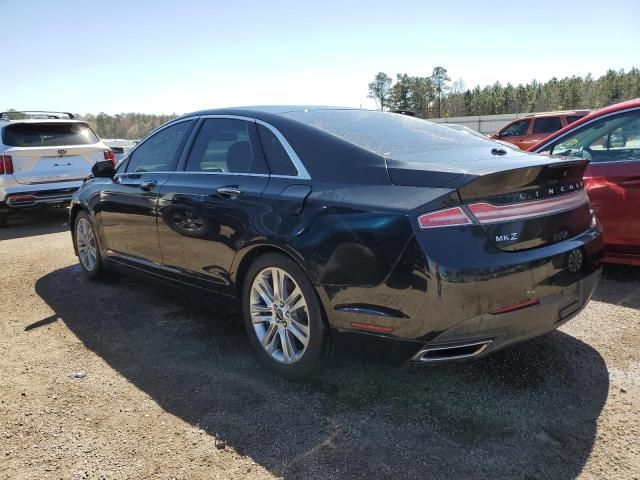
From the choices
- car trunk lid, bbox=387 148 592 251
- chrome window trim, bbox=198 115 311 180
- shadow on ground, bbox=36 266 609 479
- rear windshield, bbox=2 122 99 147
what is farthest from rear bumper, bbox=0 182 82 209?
car trunk lid, bbox=387 148 592 251

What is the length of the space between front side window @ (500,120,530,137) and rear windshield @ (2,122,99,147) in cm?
1078

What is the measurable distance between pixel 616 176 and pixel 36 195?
27.0ft

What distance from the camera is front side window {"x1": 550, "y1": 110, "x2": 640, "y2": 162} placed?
4.47m

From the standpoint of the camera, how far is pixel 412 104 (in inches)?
3580

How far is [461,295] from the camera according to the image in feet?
7.66

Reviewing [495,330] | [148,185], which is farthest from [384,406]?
[148,185]

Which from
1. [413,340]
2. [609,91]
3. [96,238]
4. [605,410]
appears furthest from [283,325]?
→ [609,91]

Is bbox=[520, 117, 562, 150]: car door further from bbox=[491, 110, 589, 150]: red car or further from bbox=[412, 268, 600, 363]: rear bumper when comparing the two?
bbox=[412, 268, 600, 363]: rear bumper

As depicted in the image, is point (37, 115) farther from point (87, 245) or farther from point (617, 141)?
point (617, 141)

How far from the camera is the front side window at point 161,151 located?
4.05 metres

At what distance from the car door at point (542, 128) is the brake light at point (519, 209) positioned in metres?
11.4

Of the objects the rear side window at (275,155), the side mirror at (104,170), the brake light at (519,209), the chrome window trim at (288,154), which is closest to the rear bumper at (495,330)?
the brake light at (519,209)

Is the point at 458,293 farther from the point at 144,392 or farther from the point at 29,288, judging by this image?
the point at 29,288

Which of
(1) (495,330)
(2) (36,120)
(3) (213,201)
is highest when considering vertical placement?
(2) (36,120)
